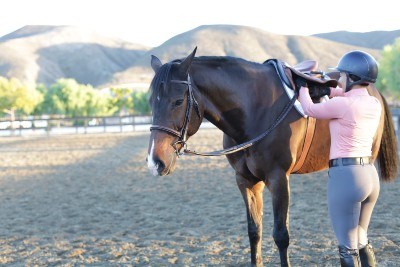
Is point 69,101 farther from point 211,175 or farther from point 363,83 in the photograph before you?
point 363,83

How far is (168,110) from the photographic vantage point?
2.99 m

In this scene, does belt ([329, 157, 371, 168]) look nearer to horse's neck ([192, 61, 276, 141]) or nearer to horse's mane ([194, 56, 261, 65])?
horse's neck ([192, 61, 276, 141])

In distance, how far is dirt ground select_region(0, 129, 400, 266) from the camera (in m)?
4.78

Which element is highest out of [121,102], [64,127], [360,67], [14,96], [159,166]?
[360,67]

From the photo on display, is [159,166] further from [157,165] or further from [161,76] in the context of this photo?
[161,76]

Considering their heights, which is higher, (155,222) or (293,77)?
(293,77)

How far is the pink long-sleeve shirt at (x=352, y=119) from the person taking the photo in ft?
9.05

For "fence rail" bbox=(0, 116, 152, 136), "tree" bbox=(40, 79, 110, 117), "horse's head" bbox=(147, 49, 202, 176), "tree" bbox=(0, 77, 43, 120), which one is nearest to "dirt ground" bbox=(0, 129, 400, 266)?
"horse's head" bbox=(147, 49, 202, 176)

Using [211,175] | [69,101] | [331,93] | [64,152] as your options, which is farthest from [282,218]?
[69,101]

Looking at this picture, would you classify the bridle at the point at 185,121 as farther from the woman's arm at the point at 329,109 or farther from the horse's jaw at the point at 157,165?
the woman's arm at the point at 329,109

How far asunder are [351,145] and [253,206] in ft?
4.60

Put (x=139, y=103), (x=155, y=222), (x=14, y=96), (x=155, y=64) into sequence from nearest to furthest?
(x=155, y=64) < (x=155, y=222) < (x=14, y=96) < (x=139, y=103)

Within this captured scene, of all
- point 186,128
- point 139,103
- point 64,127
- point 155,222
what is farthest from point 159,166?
point 139,103

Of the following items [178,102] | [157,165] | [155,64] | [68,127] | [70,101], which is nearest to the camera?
[157,165]
